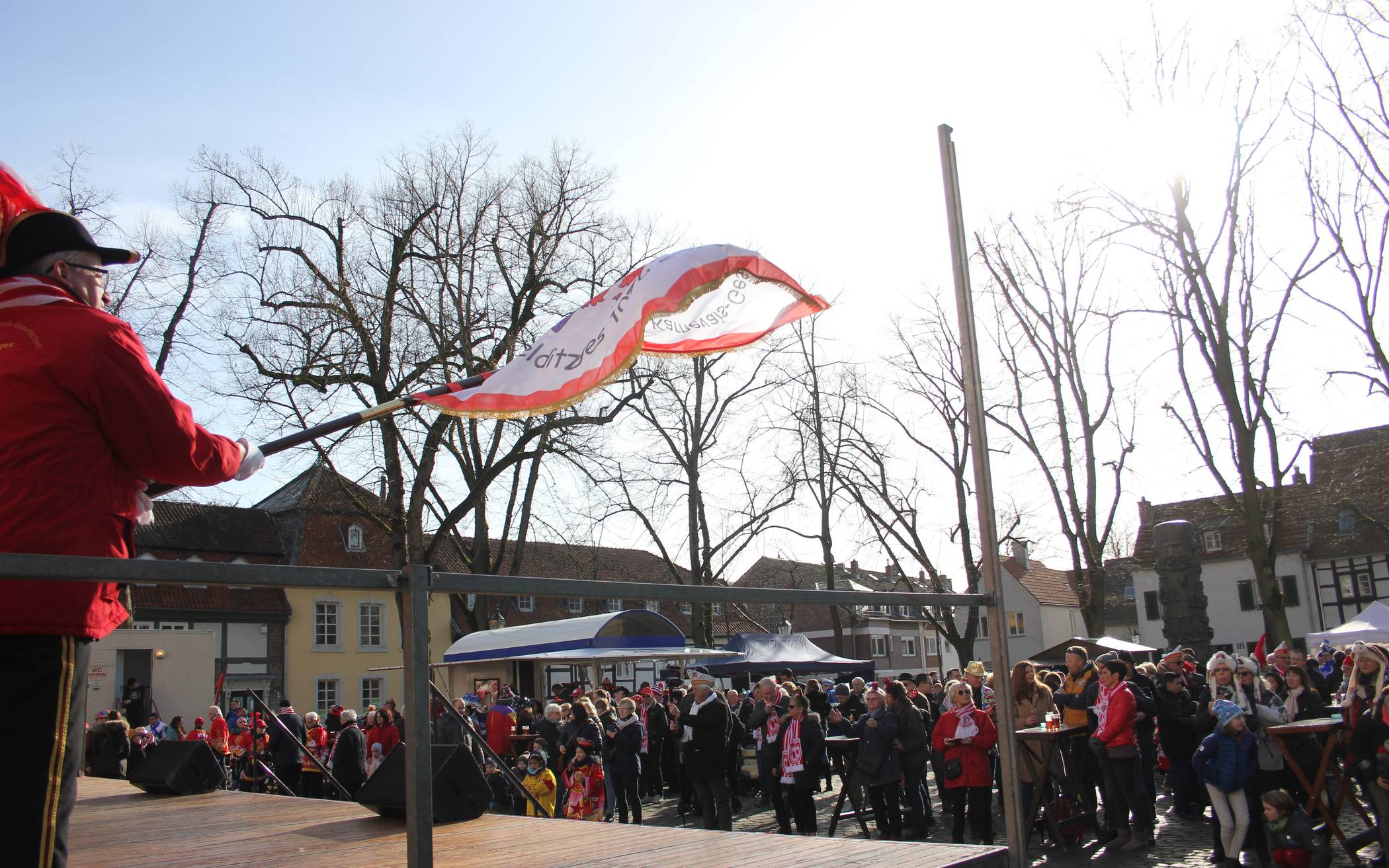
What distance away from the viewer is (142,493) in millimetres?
2533

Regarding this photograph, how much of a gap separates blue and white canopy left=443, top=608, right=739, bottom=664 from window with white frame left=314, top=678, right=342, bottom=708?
20.1 m

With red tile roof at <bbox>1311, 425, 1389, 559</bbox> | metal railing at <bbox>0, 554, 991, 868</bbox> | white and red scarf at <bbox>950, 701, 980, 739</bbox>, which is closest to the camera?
metal railing at <bbox>0, 554, 991, 868</bbox>

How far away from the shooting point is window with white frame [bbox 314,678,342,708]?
139ft

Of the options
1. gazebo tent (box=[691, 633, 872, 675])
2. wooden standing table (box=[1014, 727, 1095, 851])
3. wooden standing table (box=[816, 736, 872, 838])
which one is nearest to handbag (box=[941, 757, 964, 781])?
wooden standing table (box=[1014, 727, 1095, 851])

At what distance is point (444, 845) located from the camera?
4.57 metres

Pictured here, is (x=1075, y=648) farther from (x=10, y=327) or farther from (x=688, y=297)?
(x=10, y=327)

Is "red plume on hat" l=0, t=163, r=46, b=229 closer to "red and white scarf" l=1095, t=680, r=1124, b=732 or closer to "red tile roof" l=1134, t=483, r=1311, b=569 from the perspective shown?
"red and white scarf" l=1095, t=680, r=1124, b=732

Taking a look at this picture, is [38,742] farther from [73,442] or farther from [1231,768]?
[1231,768]

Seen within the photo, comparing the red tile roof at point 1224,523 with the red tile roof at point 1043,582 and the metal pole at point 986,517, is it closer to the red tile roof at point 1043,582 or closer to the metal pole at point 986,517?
the red tile roof at point 1043,582

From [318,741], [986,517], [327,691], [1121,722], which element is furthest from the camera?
[327,691]

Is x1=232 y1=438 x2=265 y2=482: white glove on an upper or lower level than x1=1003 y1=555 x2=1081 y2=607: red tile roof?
lower

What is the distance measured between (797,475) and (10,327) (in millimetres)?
31157

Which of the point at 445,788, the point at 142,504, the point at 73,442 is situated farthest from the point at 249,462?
the point at 445,788

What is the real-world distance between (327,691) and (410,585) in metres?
44.2
